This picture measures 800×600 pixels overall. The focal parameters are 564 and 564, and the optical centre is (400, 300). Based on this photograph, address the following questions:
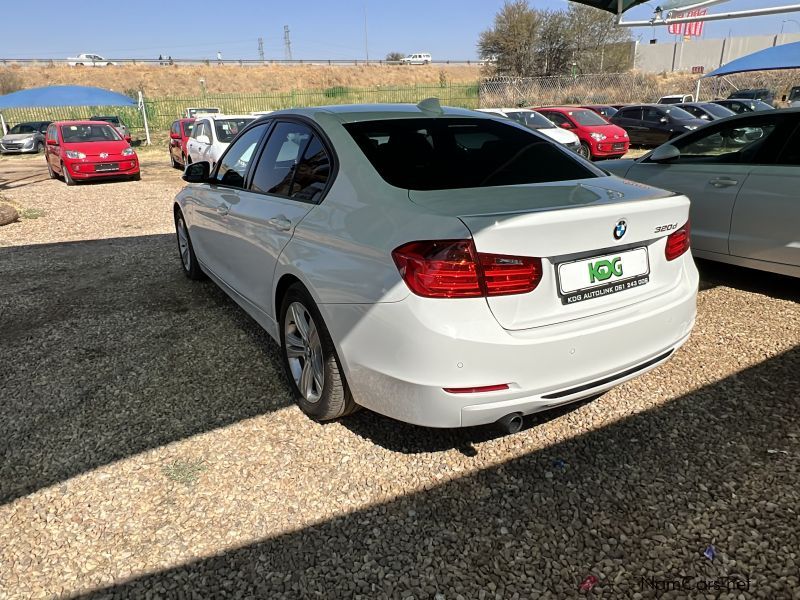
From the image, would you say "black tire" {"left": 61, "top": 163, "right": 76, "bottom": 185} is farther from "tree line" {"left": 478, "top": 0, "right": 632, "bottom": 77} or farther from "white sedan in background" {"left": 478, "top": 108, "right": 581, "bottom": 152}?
"tree line" {"left": 478, "top": 0, "right": 632, "bottom": 77}

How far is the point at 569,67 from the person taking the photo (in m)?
42.5

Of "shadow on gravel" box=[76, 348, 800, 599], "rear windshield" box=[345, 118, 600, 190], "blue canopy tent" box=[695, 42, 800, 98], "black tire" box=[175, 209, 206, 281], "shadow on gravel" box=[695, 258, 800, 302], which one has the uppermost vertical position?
"blue canopy tent" box=[695, 42, 800, 98]

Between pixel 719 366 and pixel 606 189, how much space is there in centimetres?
169

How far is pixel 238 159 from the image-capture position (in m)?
3.98

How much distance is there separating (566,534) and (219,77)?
66.3 m

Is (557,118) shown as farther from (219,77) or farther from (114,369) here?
(219,77)

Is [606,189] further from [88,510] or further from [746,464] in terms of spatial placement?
[88,510]

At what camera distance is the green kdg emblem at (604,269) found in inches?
89.4

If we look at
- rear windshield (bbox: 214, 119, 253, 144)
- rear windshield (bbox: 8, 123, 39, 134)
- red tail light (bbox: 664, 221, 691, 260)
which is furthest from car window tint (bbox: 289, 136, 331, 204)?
rear windshield (bbox: 8, 123, 39, 134)

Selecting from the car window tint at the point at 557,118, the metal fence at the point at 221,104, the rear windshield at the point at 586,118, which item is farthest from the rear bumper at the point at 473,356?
the metal fence at the point at 221,104

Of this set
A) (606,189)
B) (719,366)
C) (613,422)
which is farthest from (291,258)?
(719,366)

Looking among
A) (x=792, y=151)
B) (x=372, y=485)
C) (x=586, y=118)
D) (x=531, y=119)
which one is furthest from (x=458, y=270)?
(x=586, y=118)

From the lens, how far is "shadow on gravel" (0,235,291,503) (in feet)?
9.45

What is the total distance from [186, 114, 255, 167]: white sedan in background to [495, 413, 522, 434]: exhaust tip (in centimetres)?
1126
